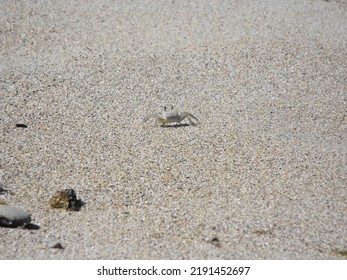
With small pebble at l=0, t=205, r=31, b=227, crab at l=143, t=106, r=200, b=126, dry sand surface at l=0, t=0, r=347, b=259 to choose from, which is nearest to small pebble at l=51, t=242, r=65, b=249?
dry sand surface at l=0, t=0, r=347, b=259

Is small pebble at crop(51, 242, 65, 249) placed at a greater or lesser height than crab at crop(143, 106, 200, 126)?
lesser

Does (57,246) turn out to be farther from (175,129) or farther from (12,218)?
(175,129)

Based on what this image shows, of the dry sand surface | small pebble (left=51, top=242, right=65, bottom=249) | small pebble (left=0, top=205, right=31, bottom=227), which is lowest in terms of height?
small pebble (left=51, top=242, right=65, bottom=249)

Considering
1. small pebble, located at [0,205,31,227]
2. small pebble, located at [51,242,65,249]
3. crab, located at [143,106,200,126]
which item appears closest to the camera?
small pebble, located at [51,242,65,249]

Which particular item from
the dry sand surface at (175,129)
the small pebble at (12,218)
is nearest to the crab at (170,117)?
the dry sand surface at (175,129)

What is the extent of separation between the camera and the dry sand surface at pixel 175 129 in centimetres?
416

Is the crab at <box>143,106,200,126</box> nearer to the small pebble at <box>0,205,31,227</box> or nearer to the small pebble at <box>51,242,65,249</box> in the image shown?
the small pebble at <box>0,205,31,227</box>

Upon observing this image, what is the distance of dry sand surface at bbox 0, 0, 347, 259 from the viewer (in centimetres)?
416

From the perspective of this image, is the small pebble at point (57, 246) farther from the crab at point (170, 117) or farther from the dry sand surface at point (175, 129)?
the crab at point (170, 117)

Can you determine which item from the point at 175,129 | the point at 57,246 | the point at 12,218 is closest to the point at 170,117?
the point at 175,129

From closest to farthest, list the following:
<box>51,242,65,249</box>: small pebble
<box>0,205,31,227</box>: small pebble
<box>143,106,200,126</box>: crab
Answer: <box>51,242,65,249</box>: small pebble < <box>0,205,31,227</box>: small pebble < <box>143,106,200,126</box>: crab

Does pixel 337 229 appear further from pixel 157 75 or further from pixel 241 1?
pixel 241 1

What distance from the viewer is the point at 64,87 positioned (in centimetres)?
691

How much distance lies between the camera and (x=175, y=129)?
611cm
